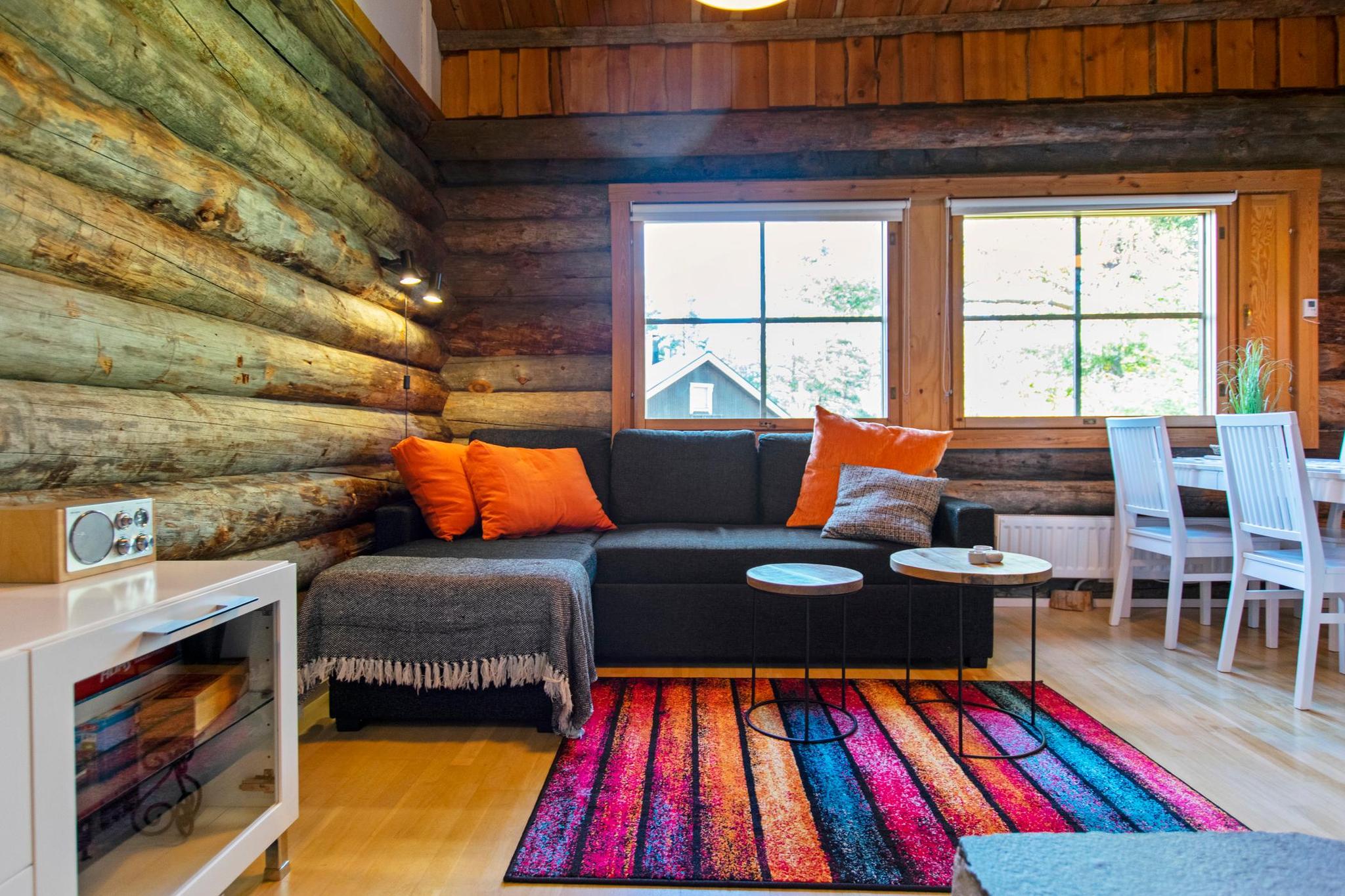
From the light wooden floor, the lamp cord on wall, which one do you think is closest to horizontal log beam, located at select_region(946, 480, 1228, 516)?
the light wooden floor

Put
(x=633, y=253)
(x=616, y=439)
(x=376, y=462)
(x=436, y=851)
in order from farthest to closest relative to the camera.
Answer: (x=633, y=253), (x=616, y=439), (x=376, y=462), (x=436, y=851)

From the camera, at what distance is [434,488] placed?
2873mm

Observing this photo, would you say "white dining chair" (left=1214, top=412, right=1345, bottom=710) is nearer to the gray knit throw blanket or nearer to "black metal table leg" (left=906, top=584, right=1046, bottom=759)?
"black metal table leg" (left=906, top=584, right=1046, bottom=759)

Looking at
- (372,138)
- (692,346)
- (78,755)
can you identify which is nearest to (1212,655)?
(692,346)

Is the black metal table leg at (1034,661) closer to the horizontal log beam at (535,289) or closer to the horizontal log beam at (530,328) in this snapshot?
the horizontal log beam at (530,328)

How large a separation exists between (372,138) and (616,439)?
1673 mm

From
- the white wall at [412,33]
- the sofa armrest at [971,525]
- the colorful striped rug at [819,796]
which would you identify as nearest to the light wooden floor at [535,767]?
the colorful striped rug at [819,796]

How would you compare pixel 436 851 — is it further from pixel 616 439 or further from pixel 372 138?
pixel 372 138

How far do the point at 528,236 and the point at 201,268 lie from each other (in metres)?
2.04

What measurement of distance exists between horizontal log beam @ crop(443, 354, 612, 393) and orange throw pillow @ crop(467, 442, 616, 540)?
67 cm

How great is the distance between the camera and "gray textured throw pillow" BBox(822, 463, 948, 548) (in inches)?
112

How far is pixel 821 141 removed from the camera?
3.60 meters

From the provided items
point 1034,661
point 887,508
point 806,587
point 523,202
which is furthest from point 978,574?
point 523,202

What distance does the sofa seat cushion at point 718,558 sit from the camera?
278 centimetres
